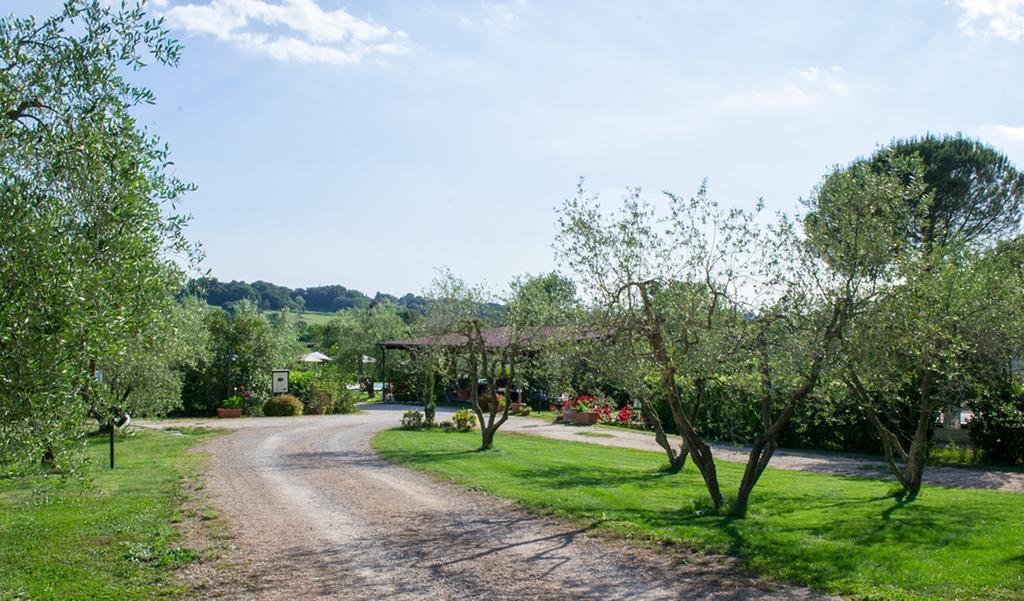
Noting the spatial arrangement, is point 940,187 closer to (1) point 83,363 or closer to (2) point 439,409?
(2) point 439,409

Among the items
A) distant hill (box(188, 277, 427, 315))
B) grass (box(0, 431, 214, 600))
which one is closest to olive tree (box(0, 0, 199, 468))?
grass (box(0, 431, 214, 600))

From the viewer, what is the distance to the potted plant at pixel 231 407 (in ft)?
110

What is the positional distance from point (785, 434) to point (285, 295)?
4157 inches

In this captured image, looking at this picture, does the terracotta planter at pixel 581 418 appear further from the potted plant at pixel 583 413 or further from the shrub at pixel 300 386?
the shrub at pixel 300 386

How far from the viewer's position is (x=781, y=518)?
38.1ft

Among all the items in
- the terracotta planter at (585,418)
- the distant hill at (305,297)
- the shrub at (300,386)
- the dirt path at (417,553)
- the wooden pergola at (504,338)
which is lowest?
the dirt path at (417,553)

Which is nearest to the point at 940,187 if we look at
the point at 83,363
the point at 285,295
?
the point at 83,363

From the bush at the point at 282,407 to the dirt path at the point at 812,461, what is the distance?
9.70m

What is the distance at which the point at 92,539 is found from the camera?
10.1m

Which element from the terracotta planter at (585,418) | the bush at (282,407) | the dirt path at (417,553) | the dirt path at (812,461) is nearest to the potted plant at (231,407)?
the bush at (282,407)

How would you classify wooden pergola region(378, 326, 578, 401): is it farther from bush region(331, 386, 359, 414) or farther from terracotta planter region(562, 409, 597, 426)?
bush region(331, 386, 359, 414)

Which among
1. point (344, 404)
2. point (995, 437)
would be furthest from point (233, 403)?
point (995, 437)

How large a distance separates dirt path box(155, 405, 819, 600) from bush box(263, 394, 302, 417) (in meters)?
19.1

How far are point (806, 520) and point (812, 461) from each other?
1084 cm
